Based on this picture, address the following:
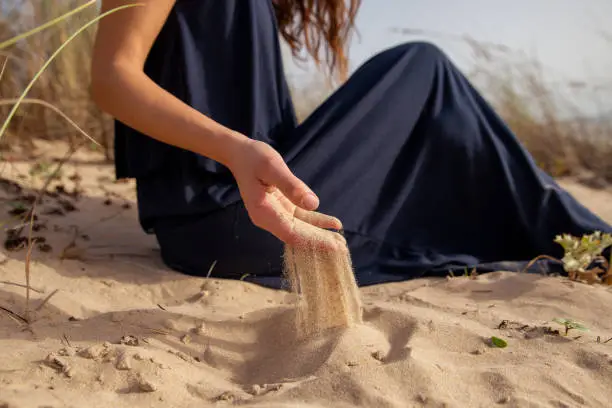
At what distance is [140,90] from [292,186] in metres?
0.55

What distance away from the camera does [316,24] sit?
2465 millimetres

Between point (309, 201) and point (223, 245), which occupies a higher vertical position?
point (309, 201)

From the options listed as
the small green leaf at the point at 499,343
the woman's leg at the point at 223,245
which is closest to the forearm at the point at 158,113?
the woman's leg at the point at 223,245

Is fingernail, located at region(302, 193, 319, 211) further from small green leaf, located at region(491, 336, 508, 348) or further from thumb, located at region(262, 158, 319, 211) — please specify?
small green leaf, located at region(491, 336, 508, 348)

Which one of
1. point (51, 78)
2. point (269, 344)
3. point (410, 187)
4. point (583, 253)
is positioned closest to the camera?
point (269, 344)

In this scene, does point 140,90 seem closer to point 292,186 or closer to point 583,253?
point 292,186

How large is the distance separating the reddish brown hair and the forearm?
3.07ft

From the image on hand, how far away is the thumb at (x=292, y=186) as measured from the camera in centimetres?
121

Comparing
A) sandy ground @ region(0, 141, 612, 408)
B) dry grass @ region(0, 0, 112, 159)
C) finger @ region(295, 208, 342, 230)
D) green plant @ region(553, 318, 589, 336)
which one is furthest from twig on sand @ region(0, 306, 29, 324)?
dry grass @ region(0, 0, 112, 159)

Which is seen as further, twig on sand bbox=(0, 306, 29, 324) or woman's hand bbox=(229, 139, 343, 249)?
twig on sand bbox=(0, 306, 29, 324)

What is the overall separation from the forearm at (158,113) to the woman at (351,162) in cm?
6

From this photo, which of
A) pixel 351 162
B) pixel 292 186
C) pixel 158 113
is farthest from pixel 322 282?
pixel 351 162

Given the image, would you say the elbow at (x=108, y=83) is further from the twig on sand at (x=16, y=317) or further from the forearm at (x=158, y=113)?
the twig on sand at (x=16, y=317)

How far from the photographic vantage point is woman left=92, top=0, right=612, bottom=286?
6.30 feet
